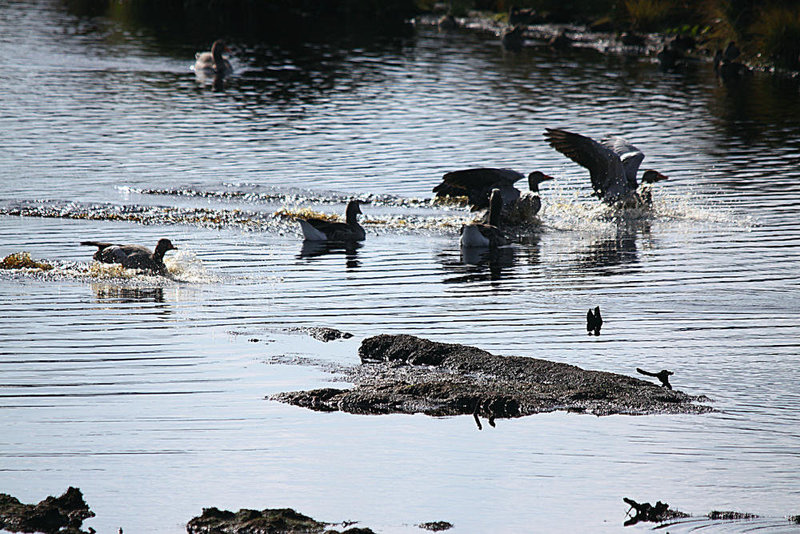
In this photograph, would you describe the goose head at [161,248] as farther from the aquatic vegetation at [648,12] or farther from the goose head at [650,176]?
the aquatic vegetation at [648,12]

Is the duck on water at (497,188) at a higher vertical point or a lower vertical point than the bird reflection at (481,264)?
higher

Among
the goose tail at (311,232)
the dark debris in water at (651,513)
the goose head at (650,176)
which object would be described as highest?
the goose head at (650,176)

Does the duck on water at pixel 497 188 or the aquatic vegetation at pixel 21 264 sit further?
the duck on water at pixel 497 188

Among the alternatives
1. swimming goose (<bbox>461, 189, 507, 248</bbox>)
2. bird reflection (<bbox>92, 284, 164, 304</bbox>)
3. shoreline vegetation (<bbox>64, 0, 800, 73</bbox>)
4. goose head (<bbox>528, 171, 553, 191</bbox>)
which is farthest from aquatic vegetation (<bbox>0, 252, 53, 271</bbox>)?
shoreline vegetation (<bbox>64, 0, 800, 73</bbox>)

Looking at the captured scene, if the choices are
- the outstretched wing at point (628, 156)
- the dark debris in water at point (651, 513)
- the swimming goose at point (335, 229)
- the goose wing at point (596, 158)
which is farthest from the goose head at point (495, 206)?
the dark debris in water at point (651, 513)

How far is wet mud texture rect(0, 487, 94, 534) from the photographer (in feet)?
24.1

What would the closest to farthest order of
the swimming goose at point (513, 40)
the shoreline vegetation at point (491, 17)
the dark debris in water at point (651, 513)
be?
1. the dark debris in water at point (651, 513)
2. the shoreline vegetation at point (491, 17)
3. the swimming goose at point (513, 40)

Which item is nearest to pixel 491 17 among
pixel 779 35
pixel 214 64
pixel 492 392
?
pixel 779 35

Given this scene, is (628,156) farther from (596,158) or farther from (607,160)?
(596,158)

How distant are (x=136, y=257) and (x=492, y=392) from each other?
7675 mm

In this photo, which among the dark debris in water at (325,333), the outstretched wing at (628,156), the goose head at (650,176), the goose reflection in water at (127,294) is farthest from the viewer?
the goose head at (650,176)

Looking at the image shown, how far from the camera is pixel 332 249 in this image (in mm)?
18188

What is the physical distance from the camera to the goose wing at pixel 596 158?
65.6 ft

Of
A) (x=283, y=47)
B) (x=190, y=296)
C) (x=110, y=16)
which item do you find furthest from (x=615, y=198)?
(x=110, y=16)
